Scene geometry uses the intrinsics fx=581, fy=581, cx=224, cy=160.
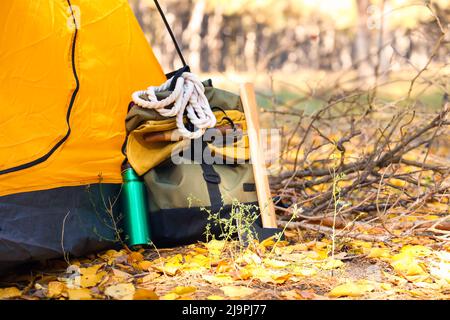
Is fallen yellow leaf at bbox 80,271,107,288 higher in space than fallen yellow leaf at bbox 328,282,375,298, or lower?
higher

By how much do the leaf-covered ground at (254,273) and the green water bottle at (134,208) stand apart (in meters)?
0.07

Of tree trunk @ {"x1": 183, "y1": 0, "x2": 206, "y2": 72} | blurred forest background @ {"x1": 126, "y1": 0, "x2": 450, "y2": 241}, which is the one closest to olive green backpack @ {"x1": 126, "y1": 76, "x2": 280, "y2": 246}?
blurred forest background @ {"x1": 126, "y1": 0, "x2": 450, "y2": 241}

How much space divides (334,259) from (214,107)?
872mm

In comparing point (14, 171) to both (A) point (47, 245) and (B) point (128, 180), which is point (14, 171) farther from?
(B) point (128, 180)

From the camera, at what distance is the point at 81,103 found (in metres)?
2.36

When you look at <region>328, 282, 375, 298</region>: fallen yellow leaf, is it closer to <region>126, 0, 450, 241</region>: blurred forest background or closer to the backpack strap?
<region>126, 0, 450, 241</region>: blurred forest background

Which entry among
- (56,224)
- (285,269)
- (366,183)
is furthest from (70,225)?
(366,183)

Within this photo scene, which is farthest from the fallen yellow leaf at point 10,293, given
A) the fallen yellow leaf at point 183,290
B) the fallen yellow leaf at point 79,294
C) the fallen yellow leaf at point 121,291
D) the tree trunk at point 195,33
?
the tree trunk at point 195,33

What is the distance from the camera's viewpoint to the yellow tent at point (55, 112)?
2135 mm

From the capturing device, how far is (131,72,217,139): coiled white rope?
2426 mm

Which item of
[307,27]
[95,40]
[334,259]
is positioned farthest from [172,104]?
[307,27]

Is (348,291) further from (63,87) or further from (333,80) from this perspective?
(333,80)

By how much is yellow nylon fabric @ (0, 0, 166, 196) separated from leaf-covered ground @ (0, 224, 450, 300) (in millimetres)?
356

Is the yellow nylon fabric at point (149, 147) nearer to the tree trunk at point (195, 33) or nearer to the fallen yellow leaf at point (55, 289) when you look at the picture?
the fallen yellow leaf at point (55, 289)
